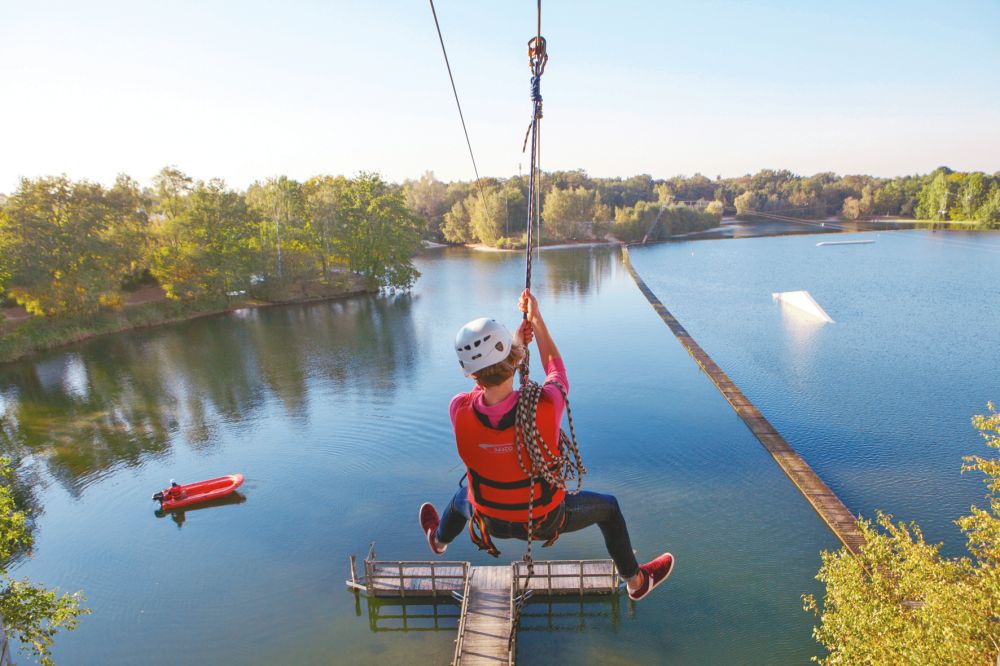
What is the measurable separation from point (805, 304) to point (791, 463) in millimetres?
21960

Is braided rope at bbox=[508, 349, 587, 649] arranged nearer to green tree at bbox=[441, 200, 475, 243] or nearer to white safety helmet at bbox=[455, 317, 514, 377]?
white safety helmet at bbox=[455, 317, 514, 377]

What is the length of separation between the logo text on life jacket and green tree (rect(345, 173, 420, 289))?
4537cm

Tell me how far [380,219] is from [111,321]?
20.5 meters

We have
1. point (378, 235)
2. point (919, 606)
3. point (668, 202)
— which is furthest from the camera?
point (668, 202)

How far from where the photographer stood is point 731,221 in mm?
112375

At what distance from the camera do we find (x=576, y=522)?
3760 mm

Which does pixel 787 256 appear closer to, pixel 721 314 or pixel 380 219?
pixel 721 314

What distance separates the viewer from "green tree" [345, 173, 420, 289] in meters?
46.7

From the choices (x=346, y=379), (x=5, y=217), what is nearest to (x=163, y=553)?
(x=346, y=379)

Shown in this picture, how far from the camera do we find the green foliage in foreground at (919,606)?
205 inches

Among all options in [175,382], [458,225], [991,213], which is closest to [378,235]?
[175,382]

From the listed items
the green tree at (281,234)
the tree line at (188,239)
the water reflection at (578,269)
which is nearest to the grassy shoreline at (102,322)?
the tree line at (188,239)

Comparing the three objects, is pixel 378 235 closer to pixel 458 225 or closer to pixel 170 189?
pixel 170 189

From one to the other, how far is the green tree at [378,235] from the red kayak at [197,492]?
32837mm
